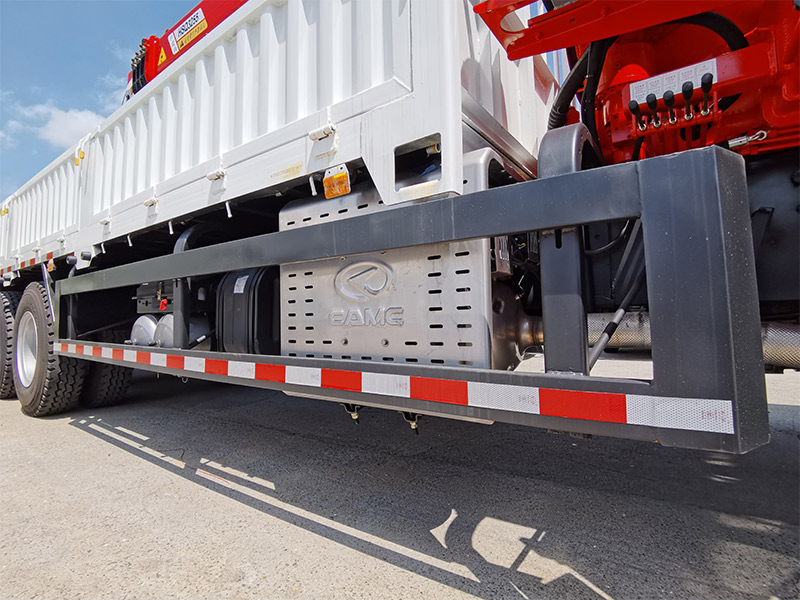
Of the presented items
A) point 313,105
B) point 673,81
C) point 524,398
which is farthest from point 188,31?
point 524,398

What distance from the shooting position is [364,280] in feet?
6.06

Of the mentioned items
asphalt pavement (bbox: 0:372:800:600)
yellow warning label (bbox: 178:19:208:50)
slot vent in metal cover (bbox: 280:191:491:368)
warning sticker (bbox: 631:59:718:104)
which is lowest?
asphalt pavement (bbox: 0:372:800:600)

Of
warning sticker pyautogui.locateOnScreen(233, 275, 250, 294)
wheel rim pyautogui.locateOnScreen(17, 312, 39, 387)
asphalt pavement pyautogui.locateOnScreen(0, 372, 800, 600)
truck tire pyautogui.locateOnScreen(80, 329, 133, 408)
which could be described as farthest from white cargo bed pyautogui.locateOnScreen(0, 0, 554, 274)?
wheel rim pyautogui.locateOnScreen(17, 312, 39, 387)

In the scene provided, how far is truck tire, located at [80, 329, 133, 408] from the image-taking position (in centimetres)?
448

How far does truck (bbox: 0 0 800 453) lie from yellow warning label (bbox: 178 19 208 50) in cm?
9

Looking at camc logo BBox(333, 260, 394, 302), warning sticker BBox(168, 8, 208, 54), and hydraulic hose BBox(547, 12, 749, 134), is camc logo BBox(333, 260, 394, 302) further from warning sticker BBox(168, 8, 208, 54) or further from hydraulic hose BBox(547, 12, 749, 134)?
warning sticker BBox(168, 8, 208, 54)

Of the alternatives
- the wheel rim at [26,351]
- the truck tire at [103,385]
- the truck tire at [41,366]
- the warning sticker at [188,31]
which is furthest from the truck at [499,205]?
the wheel rim at [26,351]

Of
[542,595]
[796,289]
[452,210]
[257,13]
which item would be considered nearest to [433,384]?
[452,210]

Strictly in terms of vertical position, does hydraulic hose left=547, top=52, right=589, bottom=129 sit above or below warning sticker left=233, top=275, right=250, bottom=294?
above

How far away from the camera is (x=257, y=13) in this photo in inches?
89.1

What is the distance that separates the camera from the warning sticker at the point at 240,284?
2554 mm

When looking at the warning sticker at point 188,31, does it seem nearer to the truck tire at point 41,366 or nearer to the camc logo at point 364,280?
the camc logo at point 364,280

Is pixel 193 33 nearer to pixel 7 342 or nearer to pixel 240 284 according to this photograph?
pixel 240 284

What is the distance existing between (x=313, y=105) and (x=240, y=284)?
3.61 ft
